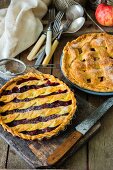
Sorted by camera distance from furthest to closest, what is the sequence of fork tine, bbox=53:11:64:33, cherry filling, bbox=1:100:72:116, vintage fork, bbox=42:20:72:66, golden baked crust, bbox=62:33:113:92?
fork tine, bbox=53:11:64:33 < vintage fork, bbox=42:20:72:66 < golden baked crust, bbox=62:33:113:92 < cherry filling, bbox=1:100:72:116

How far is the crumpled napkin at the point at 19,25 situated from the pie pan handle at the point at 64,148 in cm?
49

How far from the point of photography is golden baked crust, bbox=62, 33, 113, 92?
1241mm

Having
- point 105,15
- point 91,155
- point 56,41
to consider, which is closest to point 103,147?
point 91,155

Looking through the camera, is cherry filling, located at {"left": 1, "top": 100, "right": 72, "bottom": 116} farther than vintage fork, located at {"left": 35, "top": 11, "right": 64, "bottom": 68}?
No

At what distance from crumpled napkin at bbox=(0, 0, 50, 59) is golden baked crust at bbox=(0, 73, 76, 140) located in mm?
255

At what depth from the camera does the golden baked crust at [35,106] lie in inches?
42.2

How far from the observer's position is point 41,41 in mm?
1462

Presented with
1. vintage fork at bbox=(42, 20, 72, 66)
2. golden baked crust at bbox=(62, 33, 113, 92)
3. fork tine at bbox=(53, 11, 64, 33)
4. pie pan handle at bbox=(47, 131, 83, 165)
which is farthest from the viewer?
fork tine at bbox=(53, 11, 64, 33)

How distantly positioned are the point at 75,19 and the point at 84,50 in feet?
0.83

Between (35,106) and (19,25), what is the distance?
467mm

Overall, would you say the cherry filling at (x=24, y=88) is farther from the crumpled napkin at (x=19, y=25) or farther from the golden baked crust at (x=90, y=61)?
the crumpled napkin at (x=19, y=25)

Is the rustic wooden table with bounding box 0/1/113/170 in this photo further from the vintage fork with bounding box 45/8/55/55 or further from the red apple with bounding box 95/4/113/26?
the red apple with bounding box 95/4/113/26

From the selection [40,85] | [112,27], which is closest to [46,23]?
[112,27]

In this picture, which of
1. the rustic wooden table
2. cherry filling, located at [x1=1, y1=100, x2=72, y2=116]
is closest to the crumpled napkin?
cherry filling, located at [x1=1, y1=100, x2=72, y2=116]
